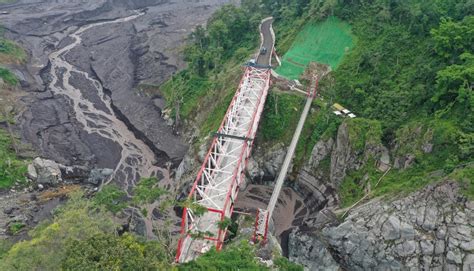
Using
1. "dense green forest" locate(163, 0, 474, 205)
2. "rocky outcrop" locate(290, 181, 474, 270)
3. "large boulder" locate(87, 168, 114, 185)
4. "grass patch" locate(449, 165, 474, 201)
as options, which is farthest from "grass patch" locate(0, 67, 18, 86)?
"grass patch" locate(449, 165, 474, 201)

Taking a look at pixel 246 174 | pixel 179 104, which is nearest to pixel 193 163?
pixel 246 174

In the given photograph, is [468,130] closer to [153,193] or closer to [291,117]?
[291,117]

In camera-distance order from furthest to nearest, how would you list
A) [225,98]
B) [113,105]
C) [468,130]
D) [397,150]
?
[113,105], [225,98], [397,150], [468,130]

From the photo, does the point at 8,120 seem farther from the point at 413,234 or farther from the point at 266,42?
the point at 413,234

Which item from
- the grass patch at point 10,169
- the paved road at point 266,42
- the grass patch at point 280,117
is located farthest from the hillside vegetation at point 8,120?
the paved road at point 266,42

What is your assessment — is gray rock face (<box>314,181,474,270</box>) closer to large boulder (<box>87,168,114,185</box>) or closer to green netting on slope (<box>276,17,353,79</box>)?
green netting on slope (<box>276,17,353,79</box>)

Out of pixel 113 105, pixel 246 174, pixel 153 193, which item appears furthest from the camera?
pixel 113 105

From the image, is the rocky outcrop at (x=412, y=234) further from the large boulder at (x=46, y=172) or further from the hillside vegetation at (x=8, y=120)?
the hillside vegetation at (x=8, y=120)
